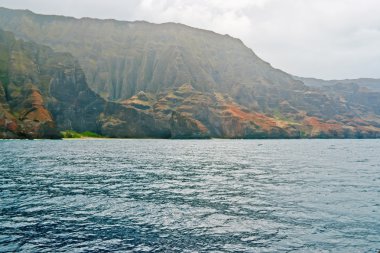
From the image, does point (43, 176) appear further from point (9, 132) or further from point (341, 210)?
point (9, 132)

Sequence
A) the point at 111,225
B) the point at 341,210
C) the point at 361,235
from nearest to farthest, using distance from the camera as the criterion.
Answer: the point at 361,235 < the point at 111,225 < the point at 341,210

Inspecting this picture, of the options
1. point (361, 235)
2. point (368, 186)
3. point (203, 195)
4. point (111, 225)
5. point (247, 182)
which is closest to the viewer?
point (361, 235)

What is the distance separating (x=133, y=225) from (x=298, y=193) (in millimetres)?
22063

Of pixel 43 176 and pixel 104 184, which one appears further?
pixel 43 176

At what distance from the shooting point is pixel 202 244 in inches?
847

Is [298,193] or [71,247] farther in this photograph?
[298,193]

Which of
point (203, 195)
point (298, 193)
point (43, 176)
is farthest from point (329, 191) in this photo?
point (43, 176)

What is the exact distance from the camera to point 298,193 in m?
39.6

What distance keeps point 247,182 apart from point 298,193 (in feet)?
32.1

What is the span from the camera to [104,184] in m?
45.1

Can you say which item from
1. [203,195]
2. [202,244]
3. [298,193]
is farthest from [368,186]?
[202,244]

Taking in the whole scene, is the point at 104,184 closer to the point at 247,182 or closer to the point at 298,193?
the point at 247,182

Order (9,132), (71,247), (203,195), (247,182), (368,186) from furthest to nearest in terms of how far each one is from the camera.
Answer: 1. (9,132)
2. (247,182)
3. (368,186)
4. (203,195)
5. (71,247)

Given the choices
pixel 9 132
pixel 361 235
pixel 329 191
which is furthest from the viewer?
pixel 9 132
